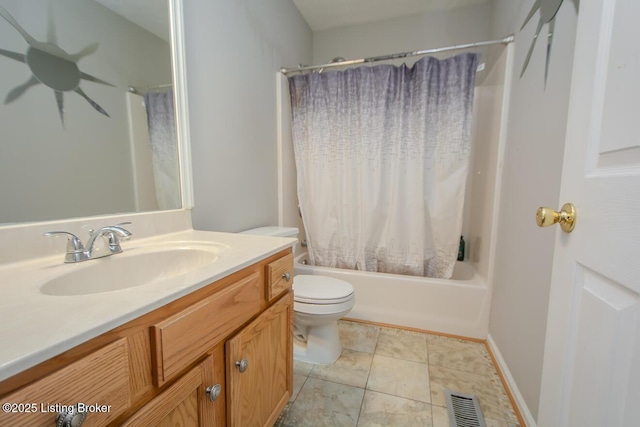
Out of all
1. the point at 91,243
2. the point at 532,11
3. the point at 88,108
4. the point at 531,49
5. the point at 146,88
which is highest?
the point at 532,11

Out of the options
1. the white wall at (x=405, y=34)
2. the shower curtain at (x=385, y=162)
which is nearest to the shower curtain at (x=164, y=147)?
the shower curtain at (x=385, y=162)

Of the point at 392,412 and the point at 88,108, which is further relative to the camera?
the point at 392,412

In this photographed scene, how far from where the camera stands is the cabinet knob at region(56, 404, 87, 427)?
0.36 meters

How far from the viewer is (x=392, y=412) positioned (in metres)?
1.15

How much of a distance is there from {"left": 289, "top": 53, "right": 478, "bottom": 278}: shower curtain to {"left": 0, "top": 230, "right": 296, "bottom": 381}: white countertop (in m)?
1.24

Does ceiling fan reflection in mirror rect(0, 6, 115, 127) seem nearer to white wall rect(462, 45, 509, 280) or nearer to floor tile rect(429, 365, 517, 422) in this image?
floor tile rect(429, 365, 517, 422)

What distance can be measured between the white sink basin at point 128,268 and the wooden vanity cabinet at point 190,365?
15 centimetres

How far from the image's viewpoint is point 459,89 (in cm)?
162

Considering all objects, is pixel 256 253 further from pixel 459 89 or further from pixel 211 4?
pixel 459 89

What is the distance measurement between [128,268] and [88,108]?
1.75 ft

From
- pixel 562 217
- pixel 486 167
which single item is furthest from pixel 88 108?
pixel 486 167

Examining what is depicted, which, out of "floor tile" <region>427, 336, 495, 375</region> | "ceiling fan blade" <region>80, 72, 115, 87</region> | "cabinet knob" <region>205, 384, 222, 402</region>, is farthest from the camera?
"floor tile" <region>427, 336, 495, 375</region>

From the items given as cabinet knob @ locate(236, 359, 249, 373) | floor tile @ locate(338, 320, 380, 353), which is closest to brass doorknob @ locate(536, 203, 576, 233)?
cabinet knob @ locate(236, 359, 249, 373)

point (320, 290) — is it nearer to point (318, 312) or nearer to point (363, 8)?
point (318, 312)
